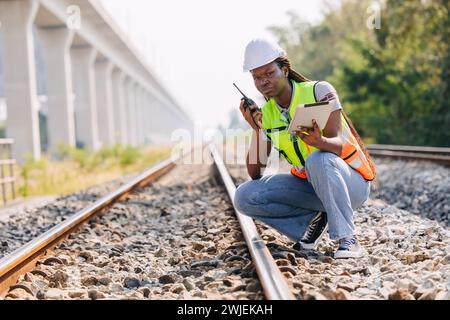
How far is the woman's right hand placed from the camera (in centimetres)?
418

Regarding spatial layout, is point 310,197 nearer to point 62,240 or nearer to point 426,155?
point 62,240

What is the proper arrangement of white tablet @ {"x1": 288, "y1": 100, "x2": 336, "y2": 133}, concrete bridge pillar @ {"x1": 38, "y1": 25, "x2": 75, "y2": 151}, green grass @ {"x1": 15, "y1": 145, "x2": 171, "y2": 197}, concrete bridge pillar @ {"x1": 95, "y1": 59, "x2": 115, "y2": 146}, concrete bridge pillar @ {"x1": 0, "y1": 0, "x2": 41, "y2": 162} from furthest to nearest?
concrete bridge pillar @ {"x1": 95, "y1": 59, "x2": 115, "y2": 146}
concrete bridge pillar @ {"x1": 38, "y1": 25, "x2": 75, "y2": 151}
concrete bridge pillar @ {"x1": 0, "y1": 0, "x2": 41, "y2": 162}
green grass @ {"x1": 15, "y1": 145, "x2": 171, "y2": 197}
white tablet @ {"x1": 288, "y1": 100, "x2": 336, "y2": 133}

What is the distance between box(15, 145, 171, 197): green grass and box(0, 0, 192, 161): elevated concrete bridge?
1.95 m

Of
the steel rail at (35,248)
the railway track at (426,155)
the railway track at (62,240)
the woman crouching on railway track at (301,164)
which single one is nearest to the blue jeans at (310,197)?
the woman crouching on railway track at (301,164)

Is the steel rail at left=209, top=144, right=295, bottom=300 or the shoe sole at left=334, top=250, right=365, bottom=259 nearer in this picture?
the steel rail at left=209, top=144, right=295, bottom=300

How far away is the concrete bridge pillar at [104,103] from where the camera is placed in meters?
33.8

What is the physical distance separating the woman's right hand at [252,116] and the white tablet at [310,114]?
0.47 meters

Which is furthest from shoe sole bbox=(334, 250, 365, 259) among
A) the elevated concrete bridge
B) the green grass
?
the elevated concrete bridge

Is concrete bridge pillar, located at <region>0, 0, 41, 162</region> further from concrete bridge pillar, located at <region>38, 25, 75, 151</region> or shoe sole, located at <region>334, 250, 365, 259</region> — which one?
shoe sole, located at <region>334, 250, 365, 259</region>

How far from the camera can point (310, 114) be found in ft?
A: 12.1

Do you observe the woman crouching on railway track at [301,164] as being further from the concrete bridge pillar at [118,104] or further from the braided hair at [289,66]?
the concrete bridge pillar at [118,104]

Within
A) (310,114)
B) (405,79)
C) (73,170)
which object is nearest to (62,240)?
(310,114)

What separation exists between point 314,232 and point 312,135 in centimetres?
94

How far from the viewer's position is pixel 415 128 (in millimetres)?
21859
